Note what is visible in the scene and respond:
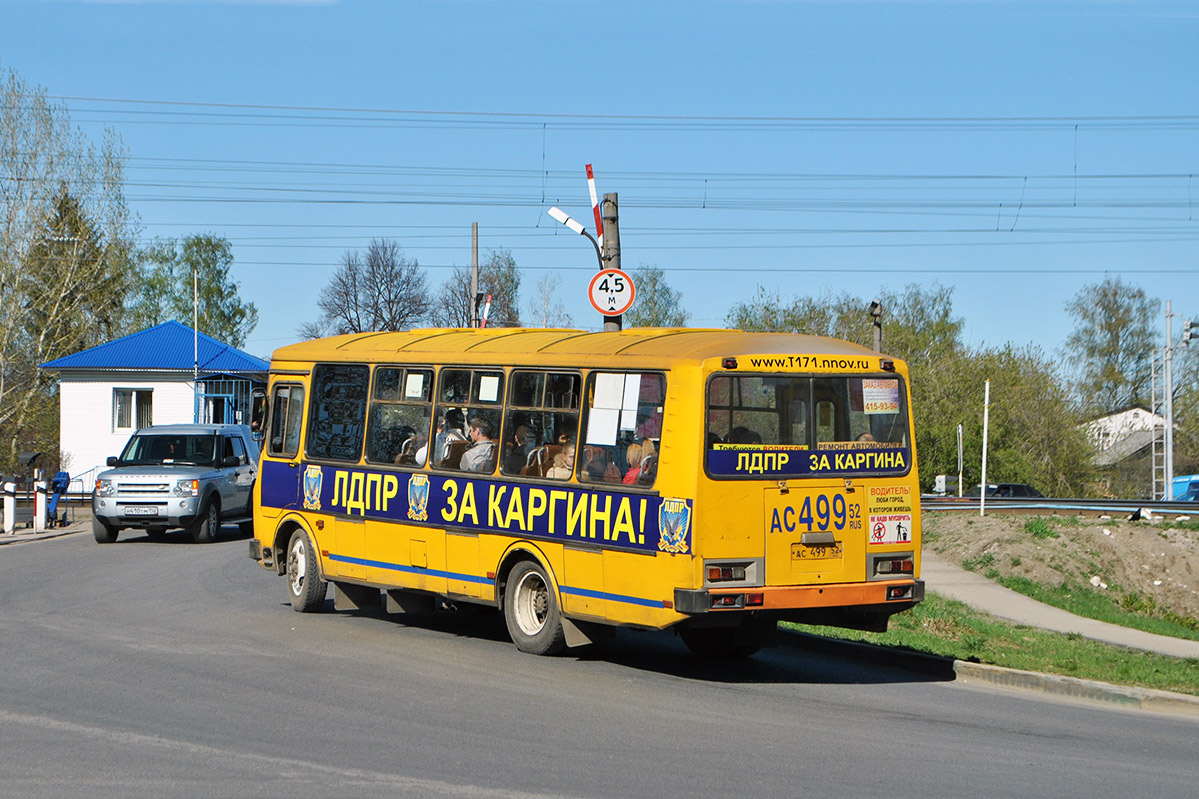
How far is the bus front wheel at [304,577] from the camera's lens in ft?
46.4

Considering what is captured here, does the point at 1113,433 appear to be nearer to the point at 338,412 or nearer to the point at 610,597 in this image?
the point at 338,412

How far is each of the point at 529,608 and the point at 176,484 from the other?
1379 cm

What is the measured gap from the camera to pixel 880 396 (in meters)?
11.0

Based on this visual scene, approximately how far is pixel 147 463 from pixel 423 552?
1328 centimetres

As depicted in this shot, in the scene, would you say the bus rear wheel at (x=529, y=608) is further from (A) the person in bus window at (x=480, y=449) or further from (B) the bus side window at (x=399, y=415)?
(B) the bus side window at (x=399, y=415)

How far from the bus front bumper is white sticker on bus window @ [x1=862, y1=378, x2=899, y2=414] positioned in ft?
4.63

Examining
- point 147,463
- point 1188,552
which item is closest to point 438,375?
point 147,463

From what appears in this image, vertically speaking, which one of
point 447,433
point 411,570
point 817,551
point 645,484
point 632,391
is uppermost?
point 632,391

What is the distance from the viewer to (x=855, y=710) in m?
9.26

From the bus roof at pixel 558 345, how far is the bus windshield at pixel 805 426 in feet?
0.92

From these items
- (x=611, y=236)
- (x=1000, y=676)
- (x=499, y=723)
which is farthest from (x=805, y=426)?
(x=611, y=236)

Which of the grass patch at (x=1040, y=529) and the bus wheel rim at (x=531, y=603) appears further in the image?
the grass patch at (x=1040, y=529)

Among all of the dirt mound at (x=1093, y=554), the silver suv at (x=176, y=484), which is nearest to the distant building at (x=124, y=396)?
the silver suv at (x=176, y=484)

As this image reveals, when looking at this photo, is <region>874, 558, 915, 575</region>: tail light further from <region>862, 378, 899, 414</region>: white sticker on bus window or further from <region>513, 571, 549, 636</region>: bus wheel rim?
<region>513, 571, 549, 636</region>: bus wheel rim
